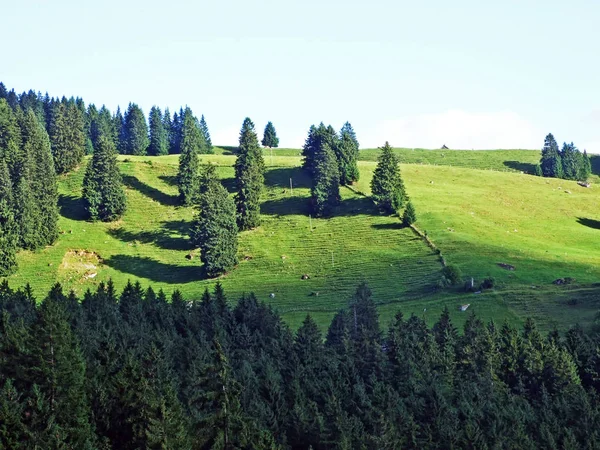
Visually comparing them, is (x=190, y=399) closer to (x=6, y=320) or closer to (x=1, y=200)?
(x=6, y=320)

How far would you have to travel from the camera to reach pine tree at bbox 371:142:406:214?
589 ft

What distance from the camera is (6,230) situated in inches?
6565

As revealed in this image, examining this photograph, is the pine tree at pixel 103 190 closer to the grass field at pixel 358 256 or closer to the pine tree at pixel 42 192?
the grass field at pixel 358 256

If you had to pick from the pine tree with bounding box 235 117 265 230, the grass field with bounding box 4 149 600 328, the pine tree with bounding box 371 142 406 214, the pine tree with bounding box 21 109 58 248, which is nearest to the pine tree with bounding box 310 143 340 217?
the grass field with bounding box 4 149 600 328

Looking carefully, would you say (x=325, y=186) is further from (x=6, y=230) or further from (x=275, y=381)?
(x=275, y=381)

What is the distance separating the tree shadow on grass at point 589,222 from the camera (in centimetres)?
18775

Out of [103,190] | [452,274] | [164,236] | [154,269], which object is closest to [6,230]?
[103,190]

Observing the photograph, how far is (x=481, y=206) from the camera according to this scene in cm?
19350

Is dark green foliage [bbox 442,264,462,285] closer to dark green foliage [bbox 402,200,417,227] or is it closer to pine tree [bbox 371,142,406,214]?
dark green foliage [bbox 402,200,417,227]

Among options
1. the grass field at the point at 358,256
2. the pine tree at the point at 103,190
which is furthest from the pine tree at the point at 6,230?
the pine tree at the point at 103,190

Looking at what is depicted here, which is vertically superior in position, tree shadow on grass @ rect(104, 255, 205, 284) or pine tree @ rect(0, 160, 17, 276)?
pine tree @ rect(0, 160, 17, 276)

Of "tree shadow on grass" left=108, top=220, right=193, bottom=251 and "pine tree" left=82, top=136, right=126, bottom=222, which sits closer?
"tree shadow on grass" left=108, top=220, right=193, bottom=251

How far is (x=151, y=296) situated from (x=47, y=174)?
6646cm

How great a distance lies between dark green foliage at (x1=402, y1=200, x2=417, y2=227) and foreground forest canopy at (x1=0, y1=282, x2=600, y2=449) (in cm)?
5244
